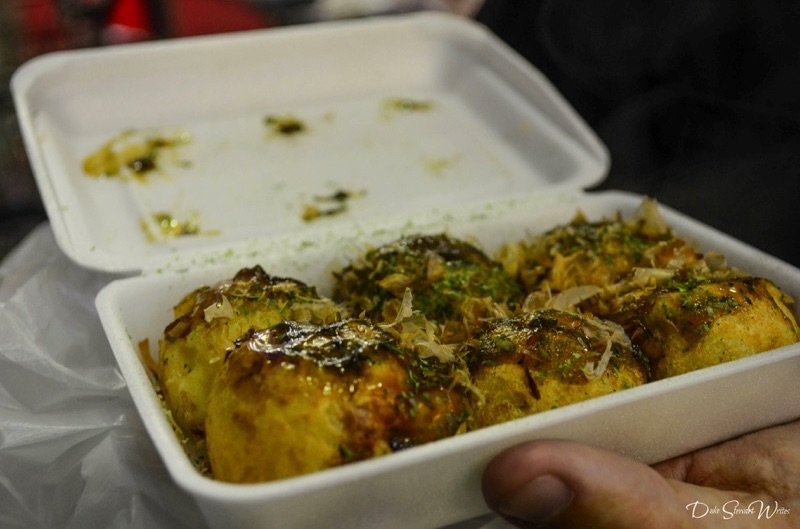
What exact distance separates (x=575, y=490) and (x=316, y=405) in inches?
14.3

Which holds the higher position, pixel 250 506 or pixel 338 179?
pixel 250 506

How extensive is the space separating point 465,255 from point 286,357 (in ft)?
1.85

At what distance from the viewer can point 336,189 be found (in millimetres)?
2033

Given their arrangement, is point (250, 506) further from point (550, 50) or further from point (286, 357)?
point (550, 50)

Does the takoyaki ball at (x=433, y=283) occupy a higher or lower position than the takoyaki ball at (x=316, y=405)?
lower

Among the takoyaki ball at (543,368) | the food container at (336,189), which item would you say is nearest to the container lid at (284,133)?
the food container at (336,189)

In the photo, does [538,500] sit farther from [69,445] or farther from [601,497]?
[69,445]

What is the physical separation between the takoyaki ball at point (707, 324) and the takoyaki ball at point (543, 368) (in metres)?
0.06

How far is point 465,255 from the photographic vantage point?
5.04 ft

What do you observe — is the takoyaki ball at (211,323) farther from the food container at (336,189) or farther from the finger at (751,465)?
the finger at (751,465)

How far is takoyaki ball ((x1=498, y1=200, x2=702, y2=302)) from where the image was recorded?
1524mm

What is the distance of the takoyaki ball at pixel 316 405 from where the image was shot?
101cm

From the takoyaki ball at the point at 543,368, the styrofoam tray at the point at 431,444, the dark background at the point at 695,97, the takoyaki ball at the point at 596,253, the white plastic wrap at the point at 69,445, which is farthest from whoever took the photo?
the dark background at the point at 695,97

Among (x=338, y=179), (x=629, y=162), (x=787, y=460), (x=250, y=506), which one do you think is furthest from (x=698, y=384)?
(x=629, y=162)
